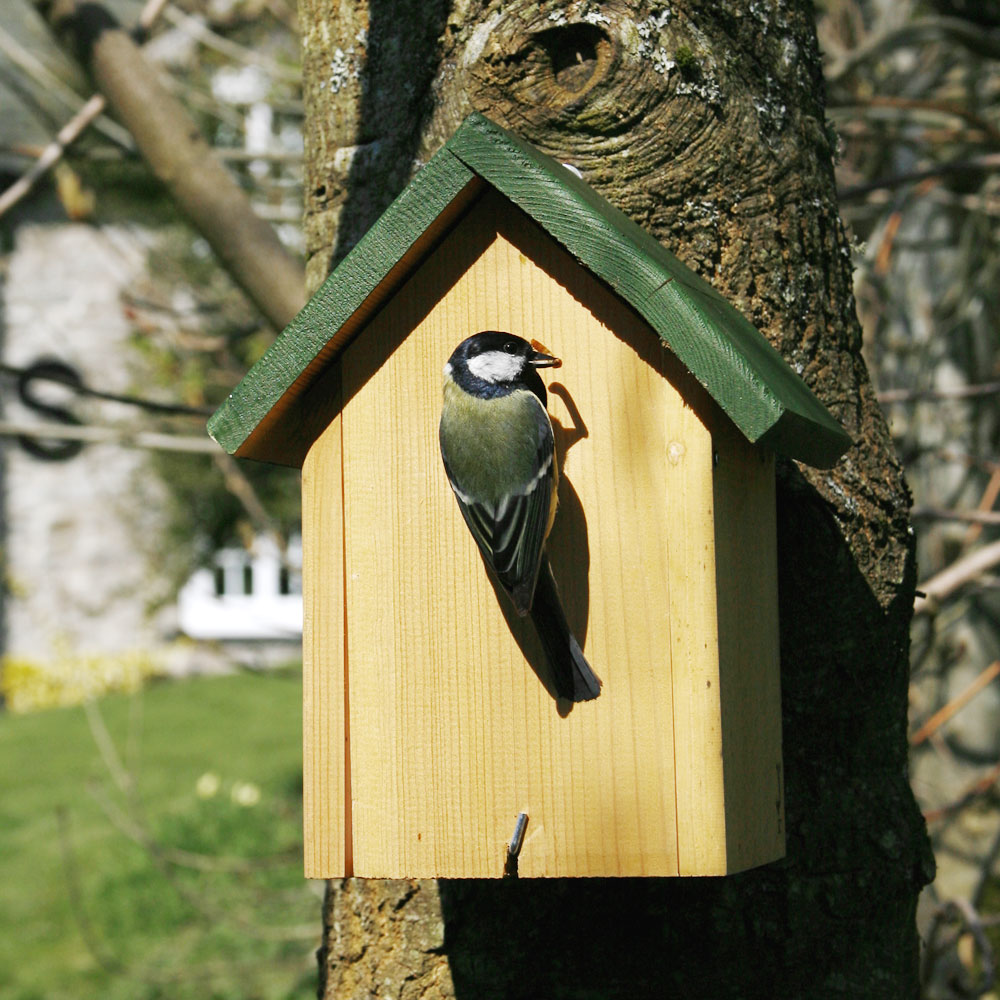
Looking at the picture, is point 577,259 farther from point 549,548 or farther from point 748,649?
point 748,649

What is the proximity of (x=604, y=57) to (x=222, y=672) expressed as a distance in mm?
11879

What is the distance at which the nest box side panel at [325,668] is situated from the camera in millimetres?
1587

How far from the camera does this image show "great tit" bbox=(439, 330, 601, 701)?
144 cm

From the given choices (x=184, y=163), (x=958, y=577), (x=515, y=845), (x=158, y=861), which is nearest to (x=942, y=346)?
(x=958, y=577)

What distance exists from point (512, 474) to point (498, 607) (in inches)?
7.7

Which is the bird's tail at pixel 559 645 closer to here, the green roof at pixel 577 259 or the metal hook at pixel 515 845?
the metal hook at pixel 515 845

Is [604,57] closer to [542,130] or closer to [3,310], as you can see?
[542,130]

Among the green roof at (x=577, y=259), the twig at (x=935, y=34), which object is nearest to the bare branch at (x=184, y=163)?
the green roof at (x=577, y=259)

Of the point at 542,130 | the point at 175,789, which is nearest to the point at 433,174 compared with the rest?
the point at 542,130

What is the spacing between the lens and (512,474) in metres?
1.45

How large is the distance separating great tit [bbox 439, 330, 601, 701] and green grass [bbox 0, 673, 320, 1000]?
2.05 meters

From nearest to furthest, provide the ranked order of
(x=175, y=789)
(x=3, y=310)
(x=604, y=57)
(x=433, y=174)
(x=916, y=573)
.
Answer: (x=433, y=174) < (x=604, y=57) < (x=916, y=573) < (x=175, y=789) < (x=3, y=310)

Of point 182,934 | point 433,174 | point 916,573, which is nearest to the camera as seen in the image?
point 433,174

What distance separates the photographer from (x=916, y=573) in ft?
6.21
